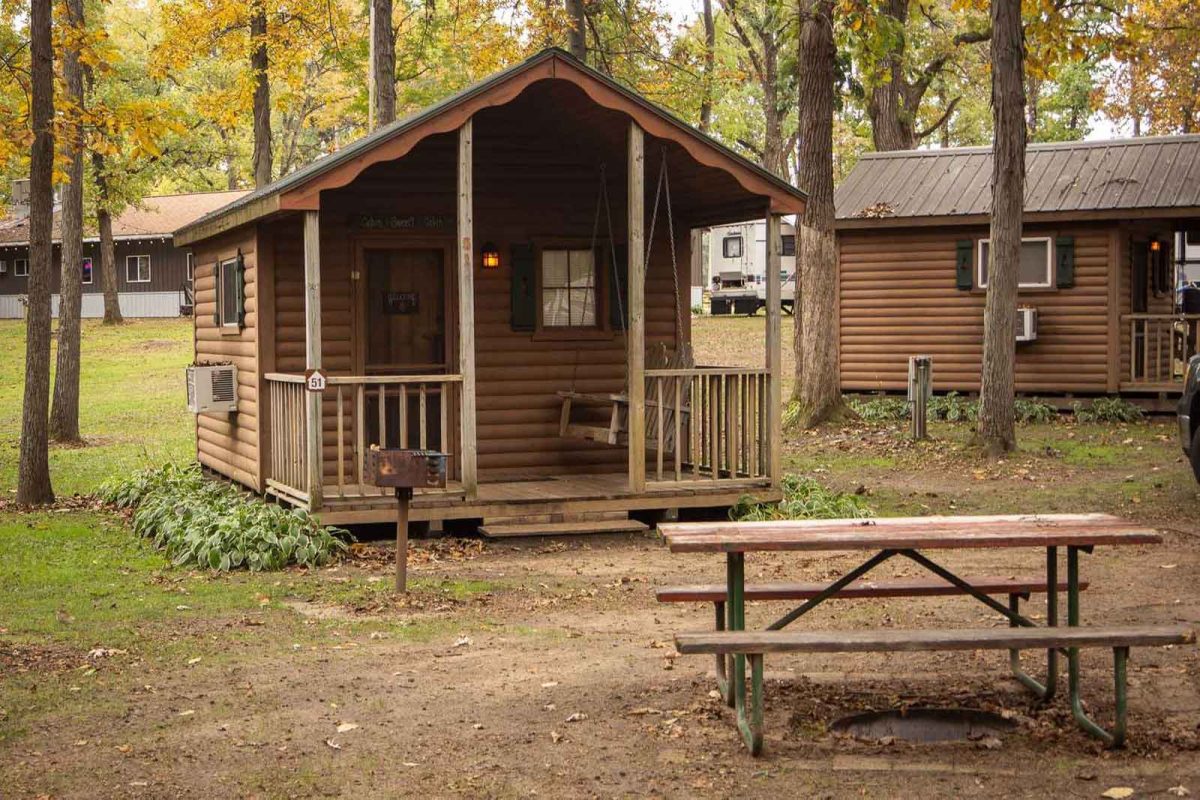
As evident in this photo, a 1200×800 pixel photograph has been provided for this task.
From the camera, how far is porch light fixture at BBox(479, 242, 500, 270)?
13.8 meters

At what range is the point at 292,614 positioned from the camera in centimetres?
912

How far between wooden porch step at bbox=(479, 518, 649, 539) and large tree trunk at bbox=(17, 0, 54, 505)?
480 cm

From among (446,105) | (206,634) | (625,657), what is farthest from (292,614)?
(446,105)

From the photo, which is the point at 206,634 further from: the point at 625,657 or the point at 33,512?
the point at 33,512

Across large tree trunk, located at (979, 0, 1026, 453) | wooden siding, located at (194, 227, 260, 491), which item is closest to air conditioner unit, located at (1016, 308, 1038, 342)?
large tree trunk, located at (979, 0, 1026, 453)

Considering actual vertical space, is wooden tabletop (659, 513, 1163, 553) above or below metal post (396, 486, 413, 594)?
above

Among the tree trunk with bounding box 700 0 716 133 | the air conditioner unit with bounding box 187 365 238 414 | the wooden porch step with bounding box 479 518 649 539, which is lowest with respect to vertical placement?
the wooden porch step with bounding box 479 518 649 539

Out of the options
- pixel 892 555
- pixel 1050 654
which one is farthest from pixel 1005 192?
pixel 892 555

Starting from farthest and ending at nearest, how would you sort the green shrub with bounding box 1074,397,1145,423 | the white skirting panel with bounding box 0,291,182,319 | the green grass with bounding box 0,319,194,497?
the white skirting panel with bounding box 0,291,182,319 < the green shrub with bounding box 1074,397,1145,423 < the green grass with bounding box 0,319,194,497

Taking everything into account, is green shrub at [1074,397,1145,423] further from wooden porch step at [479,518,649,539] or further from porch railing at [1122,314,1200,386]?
wooden porch step at [479,518,649,539]

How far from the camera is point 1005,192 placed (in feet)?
53.9

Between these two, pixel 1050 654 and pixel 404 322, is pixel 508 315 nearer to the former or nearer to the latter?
pixel 404 322

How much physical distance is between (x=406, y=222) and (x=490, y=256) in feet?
2.92

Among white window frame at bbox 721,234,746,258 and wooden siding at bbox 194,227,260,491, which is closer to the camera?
wooden siding at bbox 194,227,260,491
